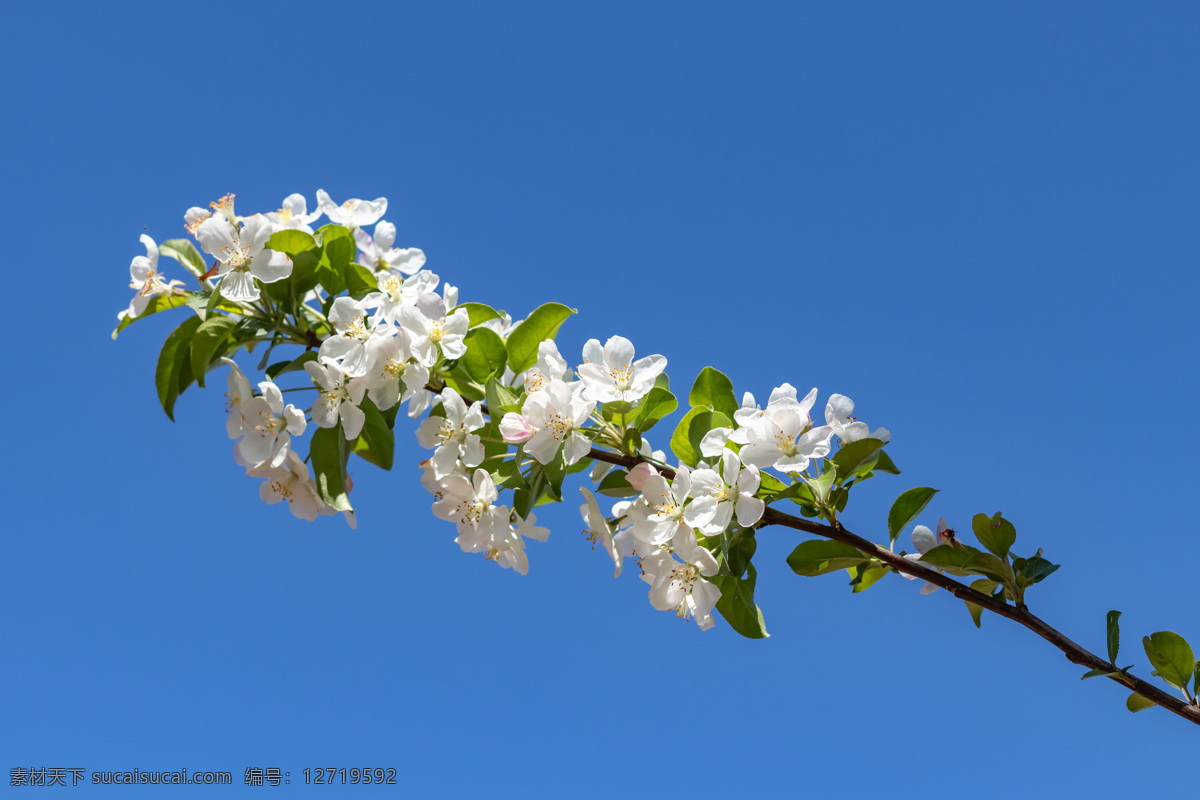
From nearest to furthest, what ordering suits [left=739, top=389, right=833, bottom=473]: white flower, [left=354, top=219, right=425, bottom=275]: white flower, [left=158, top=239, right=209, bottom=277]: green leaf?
[left=739, top=389, right=833, bottom=473]: white flower
[left=158, top=239, right=209, bottom=277]: green leaf
[left=354, top=219, right=425, bottom=275]: white flower

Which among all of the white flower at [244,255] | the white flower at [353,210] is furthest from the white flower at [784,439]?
the white flower at [353,210]

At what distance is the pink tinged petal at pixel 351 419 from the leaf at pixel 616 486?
0.47 m

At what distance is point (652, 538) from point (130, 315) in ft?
3.87

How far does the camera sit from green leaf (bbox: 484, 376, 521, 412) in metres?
1.47

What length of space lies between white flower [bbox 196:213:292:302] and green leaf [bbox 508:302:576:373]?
457 mm

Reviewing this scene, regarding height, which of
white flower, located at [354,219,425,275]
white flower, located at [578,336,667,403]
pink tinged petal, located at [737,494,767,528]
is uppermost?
white flower, located at [354,219,425,275]

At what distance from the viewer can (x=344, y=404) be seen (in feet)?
4.92

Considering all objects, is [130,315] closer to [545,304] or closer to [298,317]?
[298,317]

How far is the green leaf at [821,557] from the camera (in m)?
1.41

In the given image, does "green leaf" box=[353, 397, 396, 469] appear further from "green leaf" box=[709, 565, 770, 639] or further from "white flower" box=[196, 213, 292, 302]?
"green leaf" box=[709, 565, 770, 639]

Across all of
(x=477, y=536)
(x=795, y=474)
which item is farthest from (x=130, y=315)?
(x=795, y=474)

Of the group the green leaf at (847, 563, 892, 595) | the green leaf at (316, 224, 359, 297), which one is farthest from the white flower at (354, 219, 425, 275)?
the green leaf at (847, 563, 892, 595)

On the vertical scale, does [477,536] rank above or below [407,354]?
below

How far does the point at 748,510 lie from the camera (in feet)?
4.35
